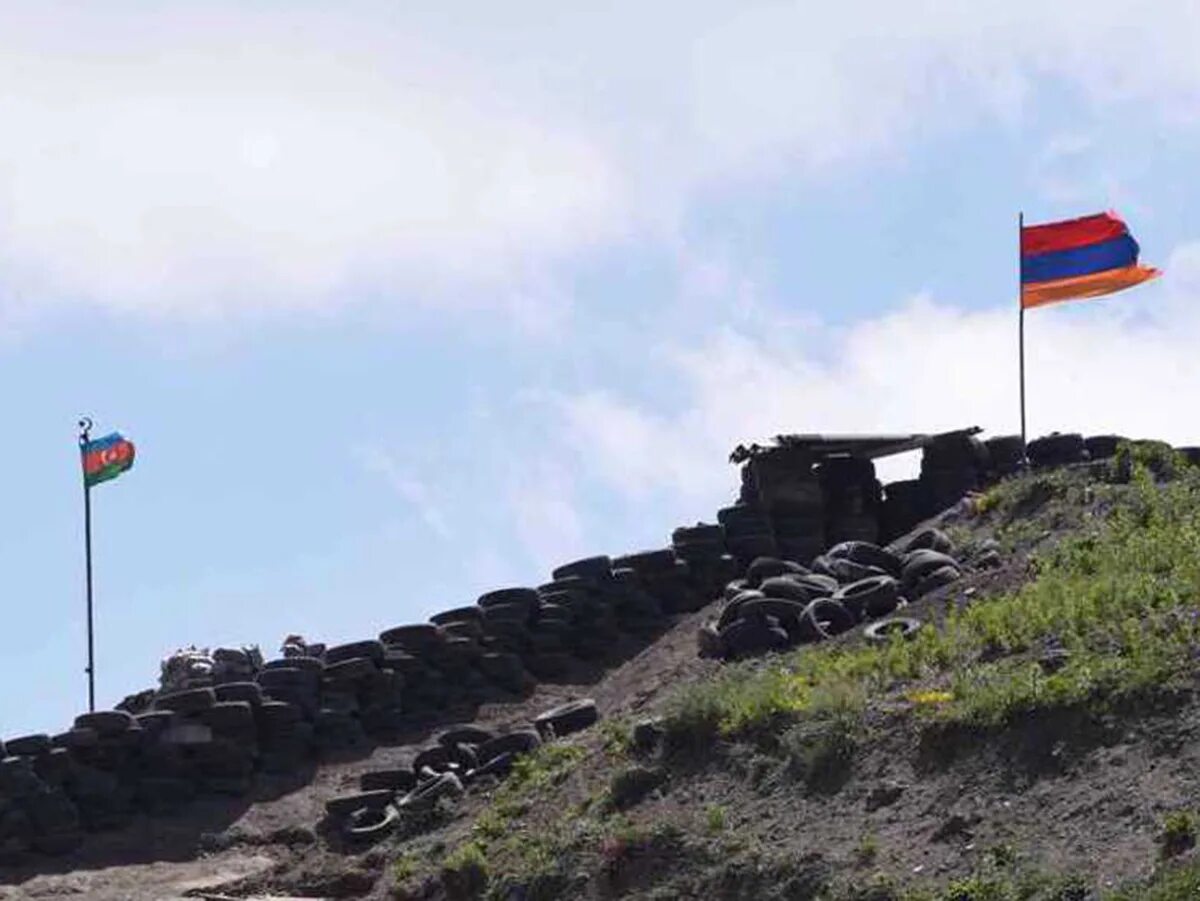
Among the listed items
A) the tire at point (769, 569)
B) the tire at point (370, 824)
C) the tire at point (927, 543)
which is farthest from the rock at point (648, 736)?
the tire at point (769, 569)

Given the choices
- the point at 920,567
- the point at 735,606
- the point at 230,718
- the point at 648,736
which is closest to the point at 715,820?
the point at 648,736

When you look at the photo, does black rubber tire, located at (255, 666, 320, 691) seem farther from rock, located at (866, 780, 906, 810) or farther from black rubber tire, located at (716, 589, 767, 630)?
rock, located at (866, 780, 906, 810)

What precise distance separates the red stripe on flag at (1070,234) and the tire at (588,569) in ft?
21.3

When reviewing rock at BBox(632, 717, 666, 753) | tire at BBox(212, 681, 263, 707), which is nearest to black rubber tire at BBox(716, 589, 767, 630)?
rock at BBox(632, 717, 666, 753)

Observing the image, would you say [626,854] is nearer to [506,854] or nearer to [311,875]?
[506,854]

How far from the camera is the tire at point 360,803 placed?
1058 inches

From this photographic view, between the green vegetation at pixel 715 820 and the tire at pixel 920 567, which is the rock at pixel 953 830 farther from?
the tire at pixel 920 567

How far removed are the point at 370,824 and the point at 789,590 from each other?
485 centimetres

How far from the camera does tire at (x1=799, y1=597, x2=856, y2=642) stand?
89.8 feet

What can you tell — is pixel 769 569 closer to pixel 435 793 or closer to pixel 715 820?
pixel 435 793

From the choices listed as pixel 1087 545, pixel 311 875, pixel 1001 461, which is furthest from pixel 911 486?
pixel 311 875

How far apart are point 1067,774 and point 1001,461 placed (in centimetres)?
1369

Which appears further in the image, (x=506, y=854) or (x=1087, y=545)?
(x=1087, y=545)

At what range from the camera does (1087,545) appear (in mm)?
27656
